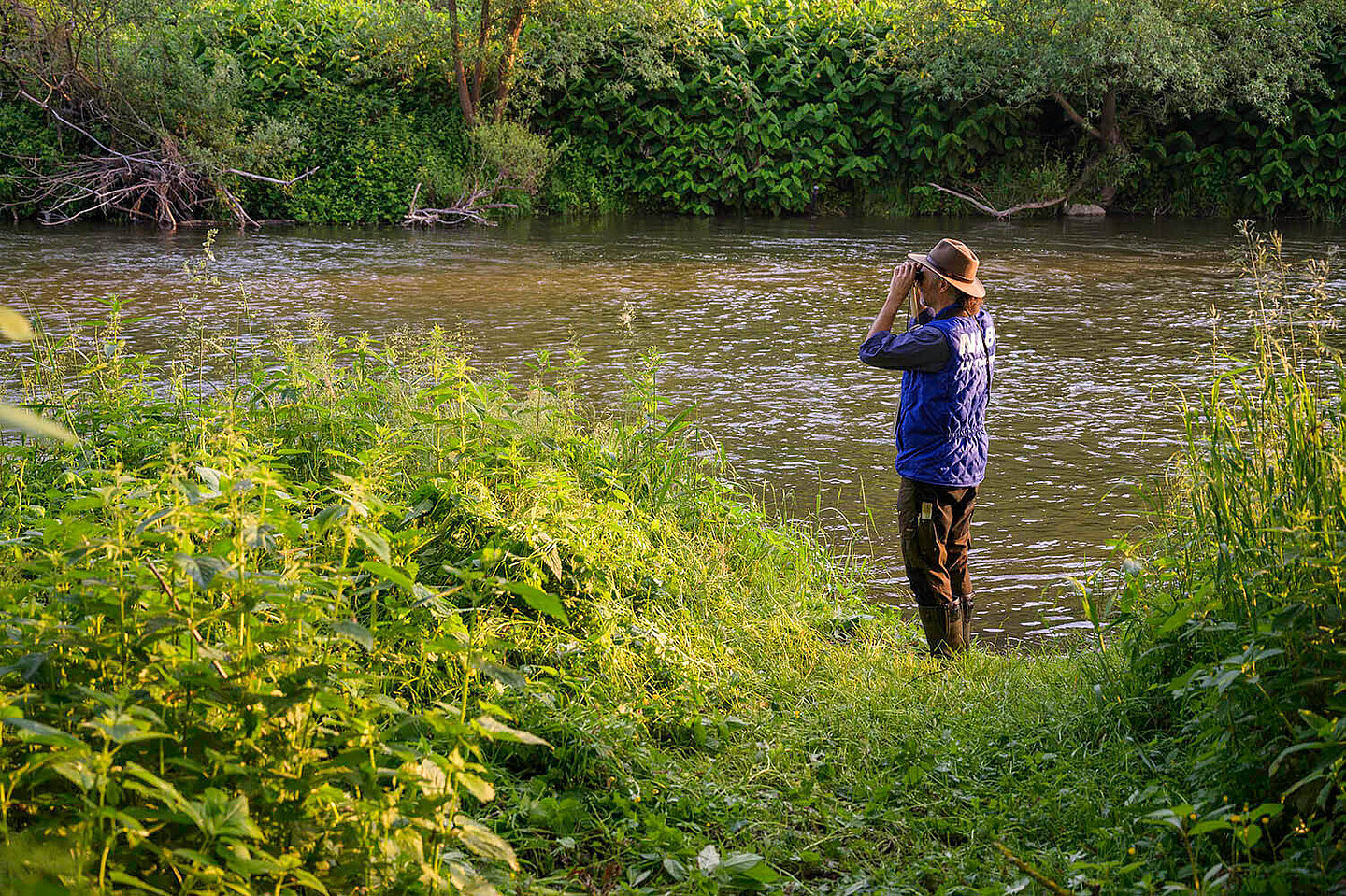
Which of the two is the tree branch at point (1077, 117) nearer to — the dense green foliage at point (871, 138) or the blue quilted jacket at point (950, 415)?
the dense green foliage at point (871, 138)

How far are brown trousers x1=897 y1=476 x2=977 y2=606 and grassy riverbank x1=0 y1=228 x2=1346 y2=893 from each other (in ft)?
0.95

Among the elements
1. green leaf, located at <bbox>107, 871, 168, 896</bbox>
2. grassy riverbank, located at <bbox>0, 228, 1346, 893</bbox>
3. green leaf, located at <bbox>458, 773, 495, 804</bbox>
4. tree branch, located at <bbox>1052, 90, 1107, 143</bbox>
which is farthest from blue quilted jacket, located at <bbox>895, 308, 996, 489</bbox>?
tree branch, located at <bbox>1052, 90, 1107, 143</bbox>

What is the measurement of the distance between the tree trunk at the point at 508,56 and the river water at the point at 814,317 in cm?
254

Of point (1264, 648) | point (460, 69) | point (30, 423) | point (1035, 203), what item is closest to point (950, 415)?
point (1264, 648)

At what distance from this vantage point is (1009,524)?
7.70 meters

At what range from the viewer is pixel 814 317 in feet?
47.3

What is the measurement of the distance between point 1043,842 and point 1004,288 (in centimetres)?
1336

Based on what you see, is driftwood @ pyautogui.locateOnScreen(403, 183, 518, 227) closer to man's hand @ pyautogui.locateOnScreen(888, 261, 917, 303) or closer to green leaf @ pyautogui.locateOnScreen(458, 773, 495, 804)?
man's hand @ pyautogui.locateOnScreen(888, 261, 917, 303)

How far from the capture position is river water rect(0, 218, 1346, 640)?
7.95 metres

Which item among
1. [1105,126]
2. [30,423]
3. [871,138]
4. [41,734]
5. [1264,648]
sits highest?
[1105,126]

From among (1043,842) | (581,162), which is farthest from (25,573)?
(581,162)

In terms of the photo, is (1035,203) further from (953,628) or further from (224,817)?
(224,817)

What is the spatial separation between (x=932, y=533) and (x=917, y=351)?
0.88 metres

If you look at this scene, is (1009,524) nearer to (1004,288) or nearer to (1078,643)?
(1078,643)
